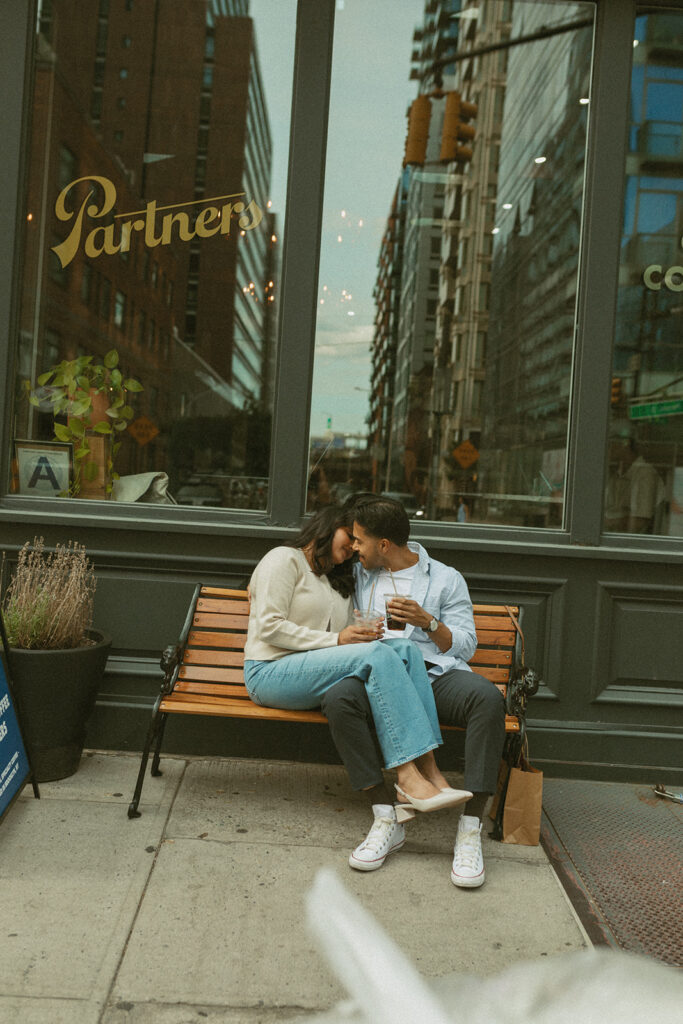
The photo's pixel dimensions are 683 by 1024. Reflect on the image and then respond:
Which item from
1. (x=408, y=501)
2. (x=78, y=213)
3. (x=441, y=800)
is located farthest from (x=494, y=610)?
(x=78, y=213)

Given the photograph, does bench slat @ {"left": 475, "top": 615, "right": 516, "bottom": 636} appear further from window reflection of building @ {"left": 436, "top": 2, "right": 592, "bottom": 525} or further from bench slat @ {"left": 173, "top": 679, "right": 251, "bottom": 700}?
bench slat @ {"left": 173, "top": 679, "right": 251, "bottom": 700}

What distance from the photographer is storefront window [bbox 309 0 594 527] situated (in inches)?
218

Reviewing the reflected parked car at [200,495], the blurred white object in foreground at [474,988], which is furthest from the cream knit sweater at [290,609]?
the blurred white object in foreground at [474,988]

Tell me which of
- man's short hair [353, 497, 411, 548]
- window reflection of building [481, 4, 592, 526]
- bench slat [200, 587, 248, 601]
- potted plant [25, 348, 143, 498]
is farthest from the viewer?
window reflection of building [481, 4, 592, 526]

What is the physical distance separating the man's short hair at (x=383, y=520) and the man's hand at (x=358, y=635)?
0.50 meters

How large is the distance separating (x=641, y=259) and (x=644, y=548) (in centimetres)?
170

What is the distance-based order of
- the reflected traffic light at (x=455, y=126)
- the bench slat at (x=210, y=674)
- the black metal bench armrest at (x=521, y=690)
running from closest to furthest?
the black metal bench armrest at (x=521, y=690) → the bench slat at (x=210, y=674) → the reflected traffic light at (x=455, y=126)

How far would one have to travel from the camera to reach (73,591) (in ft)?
13.6

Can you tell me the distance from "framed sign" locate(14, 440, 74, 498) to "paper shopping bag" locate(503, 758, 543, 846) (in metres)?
2.80

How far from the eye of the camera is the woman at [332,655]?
11.9ft

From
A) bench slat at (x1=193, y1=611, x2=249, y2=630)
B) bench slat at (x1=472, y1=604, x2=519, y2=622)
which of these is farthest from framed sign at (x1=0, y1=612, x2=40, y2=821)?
bench slat at (x1=472, y1=604, x2=519, y2=622)

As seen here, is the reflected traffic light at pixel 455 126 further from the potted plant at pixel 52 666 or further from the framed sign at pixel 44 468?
the potted plant at pixel 52 666


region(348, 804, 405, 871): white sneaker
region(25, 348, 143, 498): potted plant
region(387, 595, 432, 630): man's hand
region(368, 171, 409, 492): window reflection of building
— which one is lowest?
region(348, 804, 405, 871): white sneaker

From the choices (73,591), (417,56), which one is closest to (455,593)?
(73,591)
